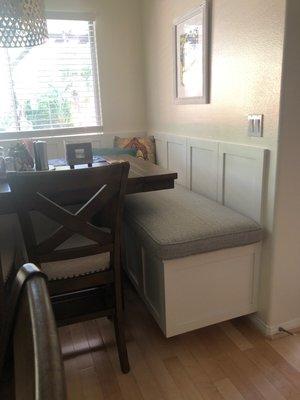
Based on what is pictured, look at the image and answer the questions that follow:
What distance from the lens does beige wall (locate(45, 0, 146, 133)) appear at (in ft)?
9.61

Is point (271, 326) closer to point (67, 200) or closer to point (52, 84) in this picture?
point (67, 200)

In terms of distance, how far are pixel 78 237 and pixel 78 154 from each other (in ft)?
1.88

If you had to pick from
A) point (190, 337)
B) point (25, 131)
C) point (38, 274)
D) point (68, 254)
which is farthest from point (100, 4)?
point (38, 274)

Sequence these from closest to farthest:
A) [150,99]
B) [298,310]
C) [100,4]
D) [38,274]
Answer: [38,274], [298,310], [100,4], [150,99]

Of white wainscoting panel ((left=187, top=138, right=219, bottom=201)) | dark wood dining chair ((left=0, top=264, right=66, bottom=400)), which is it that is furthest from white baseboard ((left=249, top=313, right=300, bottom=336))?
dark wood dining chair ((left=0, top=264, right=66, bottom=400))

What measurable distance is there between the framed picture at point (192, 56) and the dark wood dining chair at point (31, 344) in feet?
5.99

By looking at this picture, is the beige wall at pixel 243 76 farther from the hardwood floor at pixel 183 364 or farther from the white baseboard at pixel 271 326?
the hardwood floor at pixel 183 364

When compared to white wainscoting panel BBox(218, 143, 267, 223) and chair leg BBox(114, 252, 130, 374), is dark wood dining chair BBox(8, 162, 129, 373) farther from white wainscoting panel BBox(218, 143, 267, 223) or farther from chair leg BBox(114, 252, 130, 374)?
white wainscoting panel BBox(218, 143, 267, 223)

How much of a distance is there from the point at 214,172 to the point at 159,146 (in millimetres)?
998

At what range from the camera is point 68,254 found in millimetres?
1410

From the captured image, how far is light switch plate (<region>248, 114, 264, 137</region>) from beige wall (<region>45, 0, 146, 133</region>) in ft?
5.62

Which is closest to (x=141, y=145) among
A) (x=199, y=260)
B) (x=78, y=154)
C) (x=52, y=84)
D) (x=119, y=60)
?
(x=119, y=60)

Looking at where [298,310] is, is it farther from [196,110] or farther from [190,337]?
[196,110]

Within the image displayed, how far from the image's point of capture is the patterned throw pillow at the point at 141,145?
3066 mm
